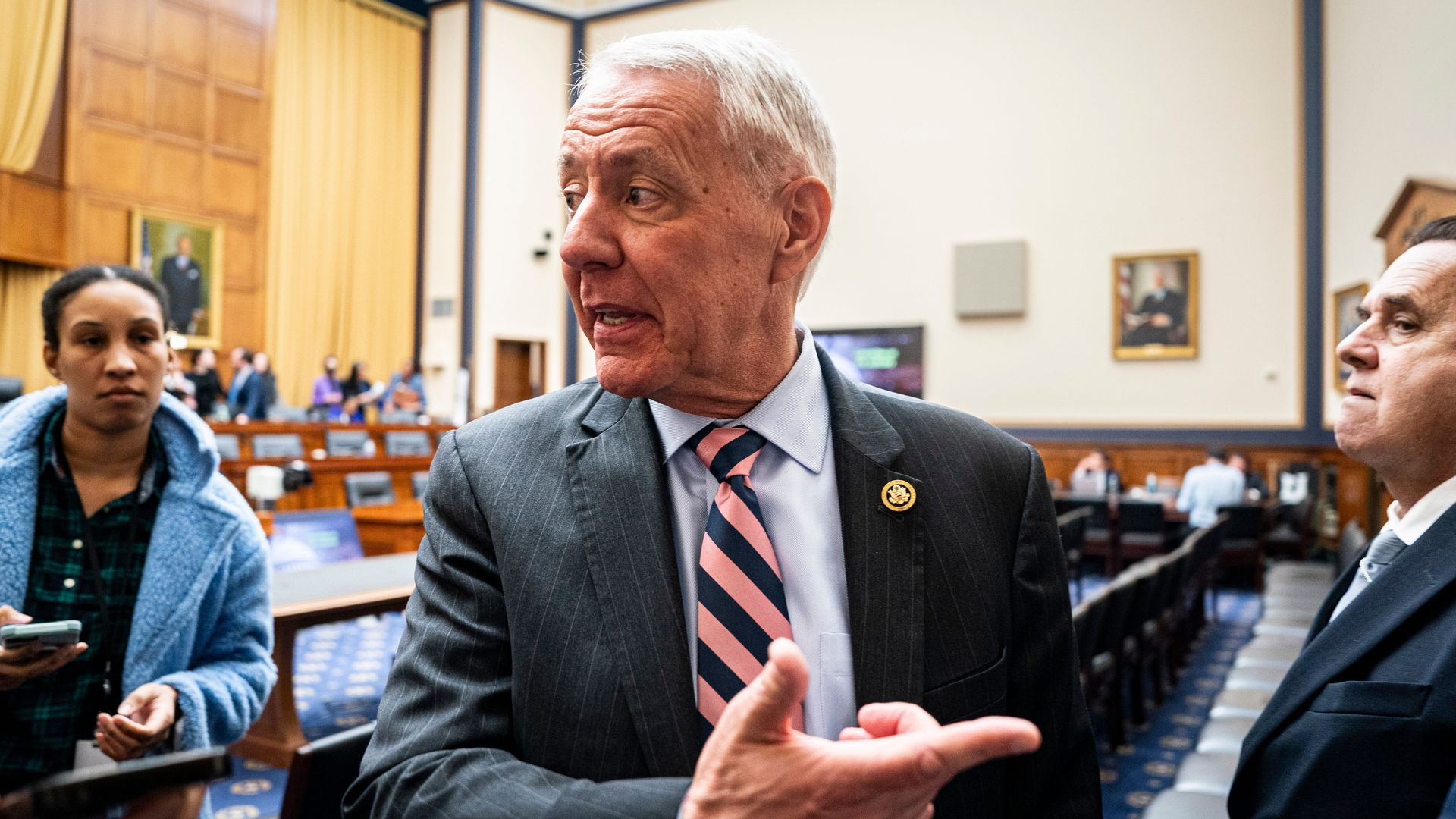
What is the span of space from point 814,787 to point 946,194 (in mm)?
12858

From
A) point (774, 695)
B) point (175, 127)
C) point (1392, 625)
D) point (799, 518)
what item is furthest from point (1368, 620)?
point (175, 127)

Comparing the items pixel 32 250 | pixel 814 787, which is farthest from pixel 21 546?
pixel 32 250

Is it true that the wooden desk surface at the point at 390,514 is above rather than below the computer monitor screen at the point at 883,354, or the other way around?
below

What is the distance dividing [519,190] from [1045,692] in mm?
14731

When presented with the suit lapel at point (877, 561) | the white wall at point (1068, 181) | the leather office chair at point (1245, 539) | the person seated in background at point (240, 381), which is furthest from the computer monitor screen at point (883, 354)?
the suit lapel at point (877, 561)

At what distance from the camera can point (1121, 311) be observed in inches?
470

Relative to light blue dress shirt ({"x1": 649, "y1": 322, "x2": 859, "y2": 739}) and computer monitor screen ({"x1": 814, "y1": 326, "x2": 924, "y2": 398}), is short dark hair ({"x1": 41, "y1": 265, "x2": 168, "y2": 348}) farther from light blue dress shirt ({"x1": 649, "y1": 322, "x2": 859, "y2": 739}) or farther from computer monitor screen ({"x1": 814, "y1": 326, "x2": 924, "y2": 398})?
computer monitor screen ({"x1": 814, "y1": 326, "x2": 924, "y2": 398})

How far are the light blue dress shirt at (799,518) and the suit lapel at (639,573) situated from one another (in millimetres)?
34

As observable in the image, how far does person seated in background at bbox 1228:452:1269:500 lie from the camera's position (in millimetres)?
9617

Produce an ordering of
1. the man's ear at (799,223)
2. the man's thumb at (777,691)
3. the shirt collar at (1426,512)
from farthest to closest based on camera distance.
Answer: the shirt collar at (1426,512)
the man's ear at (799,223)
the man's thumb at (777,691)

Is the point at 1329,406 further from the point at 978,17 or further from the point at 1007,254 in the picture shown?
the point at 978,17

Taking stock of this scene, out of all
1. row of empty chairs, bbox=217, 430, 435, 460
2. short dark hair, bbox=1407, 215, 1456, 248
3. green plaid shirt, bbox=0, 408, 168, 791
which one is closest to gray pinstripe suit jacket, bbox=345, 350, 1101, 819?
short dark hair, bbox=1407, 215, 1456, 248

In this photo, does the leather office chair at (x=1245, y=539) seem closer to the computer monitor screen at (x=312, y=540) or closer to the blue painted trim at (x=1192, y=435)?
the blue painted trim at (x=1192, y=435)

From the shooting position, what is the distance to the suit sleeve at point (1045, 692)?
43.7 inches
